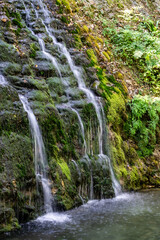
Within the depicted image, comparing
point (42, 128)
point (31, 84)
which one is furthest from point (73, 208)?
point (31, 84)

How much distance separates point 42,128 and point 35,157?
662 millimetres

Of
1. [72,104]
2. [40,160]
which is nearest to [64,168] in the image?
[40,160]

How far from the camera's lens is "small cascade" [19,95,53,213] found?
17.3 feet

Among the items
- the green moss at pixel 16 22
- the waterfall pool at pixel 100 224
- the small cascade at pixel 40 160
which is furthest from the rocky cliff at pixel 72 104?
the waterfall pool at pixel 100 224

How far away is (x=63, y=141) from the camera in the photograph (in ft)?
20.8

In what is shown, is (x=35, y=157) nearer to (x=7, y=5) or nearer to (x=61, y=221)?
(x=61, y=221)

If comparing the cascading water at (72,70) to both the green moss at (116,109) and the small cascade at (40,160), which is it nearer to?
the green moss at (116,109)

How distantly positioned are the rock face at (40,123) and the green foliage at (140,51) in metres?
3.07

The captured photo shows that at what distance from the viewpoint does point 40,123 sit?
5738mm

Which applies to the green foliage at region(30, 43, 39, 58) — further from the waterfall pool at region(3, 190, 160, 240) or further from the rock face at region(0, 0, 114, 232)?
the waterfall pool at region(3, 190, 160, 240)

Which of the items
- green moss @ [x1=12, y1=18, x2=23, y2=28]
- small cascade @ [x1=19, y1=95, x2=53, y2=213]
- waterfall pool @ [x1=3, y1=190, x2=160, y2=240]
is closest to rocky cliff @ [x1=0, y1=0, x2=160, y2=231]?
green moss @ [x1=12, y1=18, x2=23, y2=28]

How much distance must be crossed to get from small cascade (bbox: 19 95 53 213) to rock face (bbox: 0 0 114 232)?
0.12 metres

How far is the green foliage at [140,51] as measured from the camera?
1121cm

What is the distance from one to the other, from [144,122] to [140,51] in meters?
3.23
